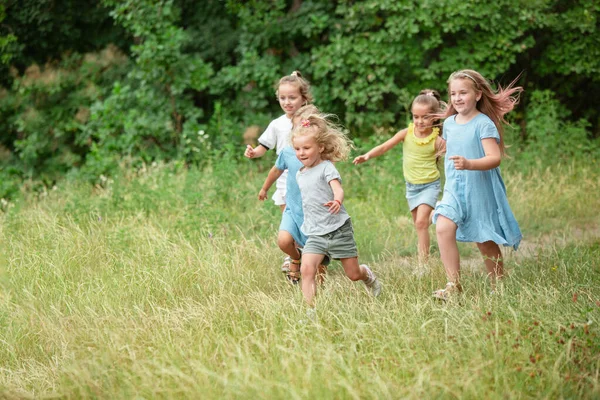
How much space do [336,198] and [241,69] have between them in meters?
6.13

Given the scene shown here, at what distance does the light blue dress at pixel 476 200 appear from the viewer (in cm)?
468

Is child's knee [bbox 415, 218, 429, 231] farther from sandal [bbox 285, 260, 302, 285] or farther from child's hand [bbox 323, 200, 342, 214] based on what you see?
child's hand [bbox 323, 200, 342, 214]

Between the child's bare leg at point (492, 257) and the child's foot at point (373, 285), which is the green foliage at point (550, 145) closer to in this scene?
the child's bare leg at point (492, 257)

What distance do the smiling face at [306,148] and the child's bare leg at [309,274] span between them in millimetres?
587

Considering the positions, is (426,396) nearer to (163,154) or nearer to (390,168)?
(390,168)

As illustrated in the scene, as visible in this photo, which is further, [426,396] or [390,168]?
[390,168]

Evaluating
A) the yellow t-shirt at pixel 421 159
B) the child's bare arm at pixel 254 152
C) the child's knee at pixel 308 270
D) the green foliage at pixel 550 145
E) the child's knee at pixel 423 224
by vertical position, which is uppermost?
the child's bare arm at pixel 254 152

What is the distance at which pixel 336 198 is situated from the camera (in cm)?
434

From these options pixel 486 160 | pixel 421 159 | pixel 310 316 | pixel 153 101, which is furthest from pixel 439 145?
pixel 153 101

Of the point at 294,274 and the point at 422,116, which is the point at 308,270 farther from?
the point at 422,116

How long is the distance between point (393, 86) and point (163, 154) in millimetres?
3269

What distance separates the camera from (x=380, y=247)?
6.10 meters

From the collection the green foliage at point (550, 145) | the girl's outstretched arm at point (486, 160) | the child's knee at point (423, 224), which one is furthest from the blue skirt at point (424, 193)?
the green foliage at point (550, 145)

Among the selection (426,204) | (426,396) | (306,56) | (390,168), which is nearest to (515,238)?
(426,204)
